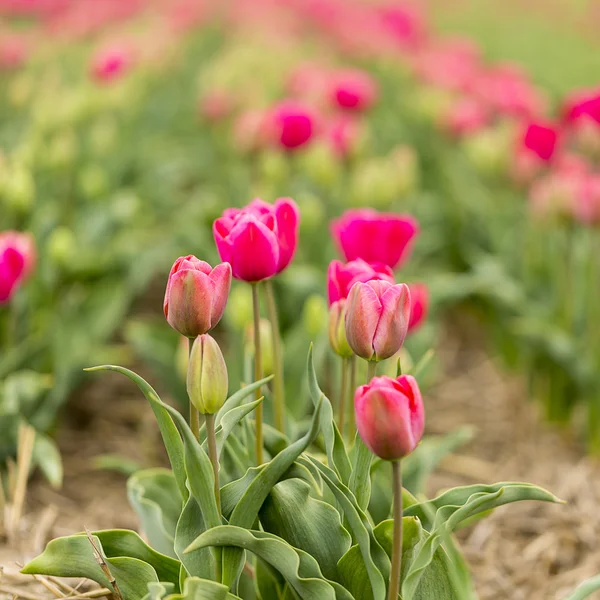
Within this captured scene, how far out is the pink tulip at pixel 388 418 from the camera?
2.60 feet

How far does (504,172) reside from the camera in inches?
106

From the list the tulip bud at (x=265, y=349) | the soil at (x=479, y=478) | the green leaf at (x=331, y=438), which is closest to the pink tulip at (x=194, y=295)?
the green leaf at (x=331, y=438)

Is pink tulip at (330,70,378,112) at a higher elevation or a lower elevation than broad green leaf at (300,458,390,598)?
lower

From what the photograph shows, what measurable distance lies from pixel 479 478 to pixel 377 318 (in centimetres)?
125

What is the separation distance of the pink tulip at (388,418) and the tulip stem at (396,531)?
3cm

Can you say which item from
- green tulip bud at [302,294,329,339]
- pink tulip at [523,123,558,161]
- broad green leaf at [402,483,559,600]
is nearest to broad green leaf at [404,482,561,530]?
broad green leaf at [402,483,559,600]

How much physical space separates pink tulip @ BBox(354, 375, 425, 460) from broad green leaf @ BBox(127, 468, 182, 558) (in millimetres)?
438

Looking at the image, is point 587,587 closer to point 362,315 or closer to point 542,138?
point 362,315

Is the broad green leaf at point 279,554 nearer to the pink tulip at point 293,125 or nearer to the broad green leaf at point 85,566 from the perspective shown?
the broad green leaf at point 85,566

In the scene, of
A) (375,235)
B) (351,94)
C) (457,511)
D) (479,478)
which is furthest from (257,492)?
(351,94)

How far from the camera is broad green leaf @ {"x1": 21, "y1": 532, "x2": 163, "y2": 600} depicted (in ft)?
3.17

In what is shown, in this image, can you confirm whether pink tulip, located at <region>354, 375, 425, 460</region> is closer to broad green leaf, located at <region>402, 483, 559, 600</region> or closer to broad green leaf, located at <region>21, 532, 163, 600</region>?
broad green leaf, located at <region>402, 483, 559, 600</region>

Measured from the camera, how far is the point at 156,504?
119 cm

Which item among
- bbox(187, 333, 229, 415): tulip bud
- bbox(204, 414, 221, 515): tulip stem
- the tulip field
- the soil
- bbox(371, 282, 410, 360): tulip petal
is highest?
bbox(371, 282, 410, 360): tulip petal
